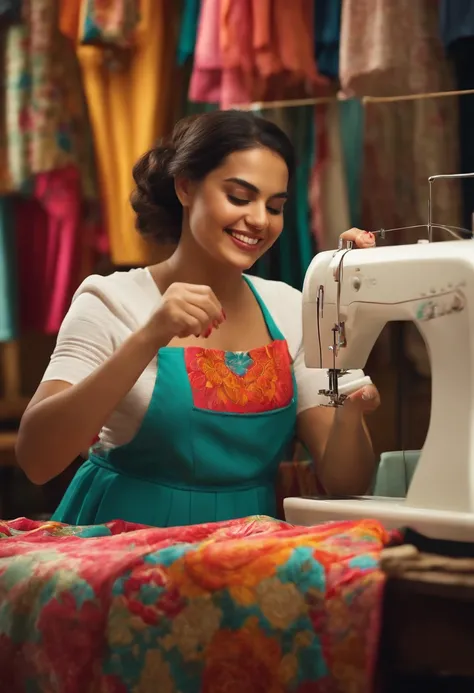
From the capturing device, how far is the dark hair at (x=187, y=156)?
1.70 m

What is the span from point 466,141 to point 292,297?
81 cm

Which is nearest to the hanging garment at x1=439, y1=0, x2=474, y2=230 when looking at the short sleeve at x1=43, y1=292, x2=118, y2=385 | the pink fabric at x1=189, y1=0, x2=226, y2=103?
the pink fabric at x1=189, y1=0, x2=226, y2=103

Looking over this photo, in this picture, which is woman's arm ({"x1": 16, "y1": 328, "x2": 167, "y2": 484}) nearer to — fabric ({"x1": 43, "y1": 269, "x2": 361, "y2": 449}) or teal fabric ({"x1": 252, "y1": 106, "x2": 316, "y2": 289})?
fabric ({"x1": 43, "y1": 269, "x2": 361, "y2": 449})

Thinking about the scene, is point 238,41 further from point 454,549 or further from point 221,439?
point 454,549

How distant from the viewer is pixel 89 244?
303 centimetres

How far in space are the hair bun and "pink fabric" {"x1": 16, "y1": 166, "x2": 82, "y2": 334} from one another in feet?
3.70

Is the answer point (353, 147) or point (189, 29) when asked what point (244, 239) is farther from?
point (189, 29)

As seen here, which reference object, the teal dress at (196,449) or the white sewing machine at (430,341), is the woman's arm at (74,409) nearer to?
the teal dress at (196,449)

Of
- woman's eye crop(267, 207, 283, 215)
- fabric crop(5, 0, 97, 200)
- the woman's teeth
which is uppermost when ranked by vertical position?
fabric crop(5, 0, 97, 200)

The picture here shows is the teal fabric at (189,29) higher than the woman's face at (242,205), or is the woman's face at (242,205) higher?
the teal fabric at (189,29)

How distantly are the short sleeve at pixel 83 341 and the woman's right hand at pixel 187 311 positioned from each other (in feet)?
0.78

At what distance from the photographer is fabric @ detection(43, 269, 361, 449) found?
1641 mm

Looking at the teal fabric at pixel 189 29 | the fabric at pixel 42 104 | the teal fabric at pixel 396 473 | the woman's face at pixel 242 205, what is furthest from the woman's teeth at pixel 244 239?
the fabric at pixel 42 104

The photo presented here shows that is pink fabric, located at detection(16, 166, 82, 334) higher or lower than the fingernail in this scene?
higher
